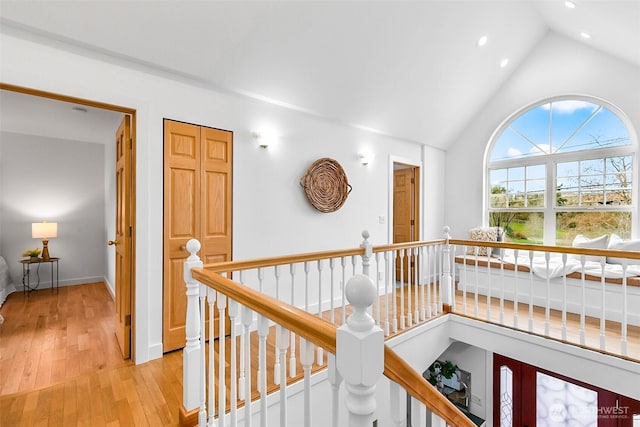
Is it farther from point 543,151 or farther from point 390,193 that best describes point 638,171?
point 390,193

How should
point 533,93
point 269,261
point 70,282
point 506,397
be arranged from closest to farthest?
point 269,261
point 506,397
point 533,93
point 70,282

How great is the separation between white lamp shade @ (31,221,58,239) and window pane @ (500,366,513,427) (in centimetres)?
691

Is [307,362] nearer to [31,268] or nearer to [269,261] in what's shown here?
[269,261]

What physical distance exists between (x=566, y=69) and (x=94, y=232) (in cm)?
803

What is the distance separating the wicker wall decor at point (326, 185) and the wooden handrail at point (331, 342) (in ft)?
8.19

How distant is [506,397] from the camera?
4.12 meters

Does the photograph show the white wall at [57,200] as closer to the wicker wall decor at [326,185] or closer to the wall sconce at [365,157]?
the wicker wall decor at [326,185]

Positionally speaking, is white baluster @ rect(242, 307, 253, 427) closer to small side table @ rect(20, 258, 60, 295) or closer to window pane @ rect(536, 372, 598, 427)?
window pane @ rect(536, 372, 598, 427)

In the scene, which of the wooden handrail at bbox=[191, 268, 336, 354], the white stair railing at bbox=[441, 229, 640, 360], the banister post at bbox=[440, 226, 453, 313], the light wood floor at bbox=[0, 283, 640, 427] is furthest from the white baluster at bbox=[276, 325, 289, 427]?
the banister post at bbox=[440, 226, 453, 313]

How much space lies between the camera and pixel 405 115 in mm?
4387

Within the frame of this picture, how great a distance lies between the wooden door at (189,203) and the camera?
2635 mm

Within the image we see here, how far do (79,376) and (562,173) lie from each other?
20.4ft

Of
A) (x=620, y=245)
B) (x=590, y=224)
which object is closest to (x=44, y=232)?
(x=620, y=245)

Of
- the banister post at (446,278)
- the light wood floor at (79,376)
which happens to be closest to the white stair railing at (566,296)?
the banister post at (446,278)
